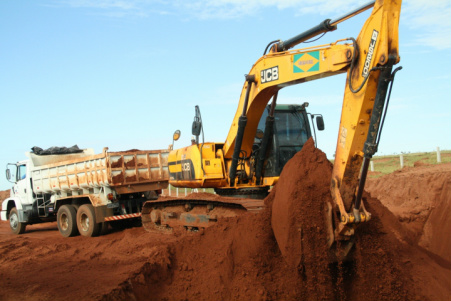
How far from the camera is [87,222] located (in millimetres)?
12703

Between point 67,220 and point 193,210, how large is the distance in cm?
597

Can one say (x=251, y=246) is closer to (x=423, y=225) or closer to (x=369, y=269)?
(x=369, y=269)

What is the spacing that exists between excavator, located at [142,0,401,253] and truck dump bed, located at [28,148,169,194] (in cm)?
190

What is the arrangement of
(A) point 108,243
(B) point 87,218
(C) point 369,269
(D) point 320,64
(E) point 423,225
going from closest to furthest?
(C) point 369,269
(D) point 320,64
(E) point 423,225
(A) point 108,243
(B) point 87,218

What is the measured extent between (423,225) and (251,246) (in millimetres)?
4836

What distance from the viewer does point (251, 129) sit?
28.0 ft

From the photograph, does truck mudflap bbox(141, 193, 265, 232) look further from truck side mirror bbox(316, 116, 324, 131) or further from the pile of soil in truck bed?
truck side mirror bbox(316, 116, 324, 131)

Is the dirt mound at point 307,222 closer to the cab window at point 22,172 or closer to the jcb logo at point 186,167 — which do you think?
the jcb logo at point 186,167

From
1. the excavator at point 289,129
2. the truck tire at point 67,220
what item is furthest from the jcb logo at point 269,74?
the truck tire at point 67,220

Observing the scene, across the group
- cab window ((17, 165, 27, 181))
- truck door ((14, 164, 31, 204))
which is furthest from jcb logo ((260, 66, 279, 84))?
cab window ((17, 165, 27, 181))

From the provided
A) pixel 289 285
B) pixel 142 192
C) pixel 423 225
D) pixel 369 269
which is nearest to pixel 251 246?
pixel 289 285

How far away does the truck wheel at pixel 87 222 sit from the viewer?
12234 mm

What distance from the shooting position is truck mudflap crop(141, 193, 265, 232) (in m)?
7.81

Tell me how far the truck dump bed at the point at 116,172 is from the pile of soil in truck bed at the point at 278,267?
4056mm
